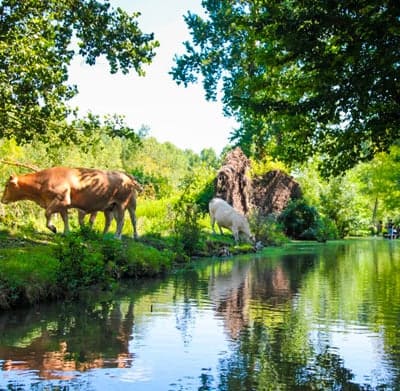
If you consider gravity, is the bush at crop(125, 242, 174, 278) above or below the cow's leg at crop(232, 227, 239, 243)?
below

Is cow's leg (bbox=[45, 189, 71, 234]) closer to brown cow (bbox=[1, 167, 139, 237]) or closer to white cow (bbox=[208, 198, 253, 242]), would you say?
brown cow (bbox=[1, 167, 139, 237])

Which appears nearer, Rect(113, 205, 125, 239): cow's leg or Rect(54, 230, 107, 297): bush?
Rect(54, 230, 107, 297): bush

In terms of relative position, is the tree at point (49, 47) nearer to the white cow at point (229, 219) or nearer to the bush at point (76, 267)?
the bush at point (76, 267)

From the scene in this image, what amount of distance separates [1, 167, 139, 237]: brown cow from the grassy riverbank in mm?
942

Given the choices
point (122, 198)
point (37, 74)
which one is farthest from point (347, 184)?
point (37, 74)

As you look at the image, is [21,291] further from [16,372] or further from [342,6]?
[342,6]

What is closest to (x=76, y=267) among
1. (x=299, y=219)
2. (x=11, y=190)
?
(x=11, y=190)

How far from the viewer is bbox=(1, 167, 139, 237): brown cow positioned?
15.8m

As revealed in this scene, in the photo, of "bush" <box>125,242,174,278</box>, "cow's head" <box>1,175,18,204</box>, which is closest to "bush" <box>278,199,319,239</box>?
"bush" <box>125,242,174,278</box>

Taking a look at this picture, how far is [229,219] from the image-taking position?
93.8 feet

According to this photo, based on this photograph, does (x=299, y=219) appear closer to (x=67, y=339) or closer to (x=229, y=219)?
(x=229, y=219)

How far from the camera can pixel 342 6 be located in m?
9.05

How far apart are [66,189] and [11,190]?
59.3 inches

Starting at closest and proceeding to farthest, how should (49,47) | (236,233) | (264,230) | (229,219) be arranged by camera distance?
(49,47) < (236,233) < (229,219) < (264,230)
